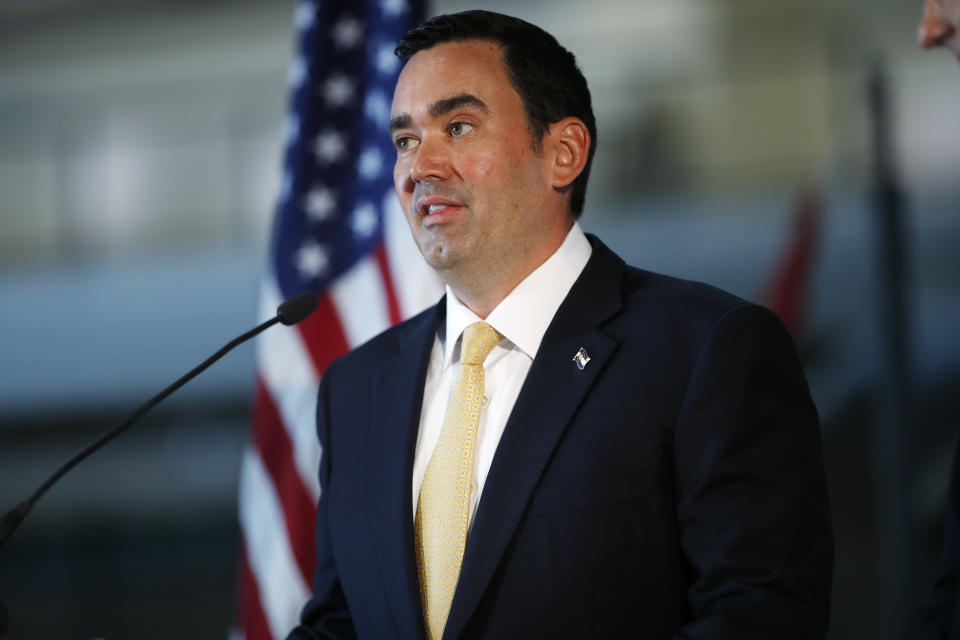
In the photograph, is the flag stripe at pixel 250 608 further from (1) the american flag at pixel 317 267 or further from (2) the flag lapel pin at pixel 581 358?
(2) the flag lapel pin at pixel 581 358

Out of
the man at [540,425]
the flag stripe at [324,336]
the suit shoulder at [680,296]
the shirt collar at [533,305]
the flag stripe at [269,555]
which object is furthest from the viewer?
the flag stripe at [324,336]

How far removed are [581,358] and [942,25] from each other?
578 mm

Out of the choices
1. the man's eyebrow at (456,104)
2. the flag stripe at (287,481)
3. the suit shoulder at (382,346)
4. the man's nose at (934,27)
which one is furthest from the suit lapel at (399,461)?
the man's nose at (934,27)

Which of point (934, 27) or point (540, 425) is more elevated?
point (934, 27)

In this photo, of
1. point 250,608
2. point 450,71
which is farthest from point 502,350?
point 250,608

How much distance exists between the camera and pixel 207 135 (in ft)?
25.0

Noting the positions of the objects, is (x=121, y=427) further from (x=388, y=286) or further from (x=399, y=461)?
(x=388, y=286)

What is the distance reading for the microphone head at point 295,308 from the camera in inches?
54.1

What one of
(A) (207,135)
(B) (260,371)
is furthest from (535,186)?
(A) (207,135)

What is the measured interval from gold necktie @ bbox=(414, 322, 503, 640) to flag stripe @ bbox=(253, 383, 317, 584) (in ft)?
2.63

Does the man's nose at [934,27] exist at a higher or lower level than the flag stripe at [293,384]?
higher

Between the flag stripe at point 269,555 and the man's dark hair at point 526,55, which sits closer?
the man's dark hair at point 526,55

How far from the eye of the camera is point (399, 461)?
4.85 ft

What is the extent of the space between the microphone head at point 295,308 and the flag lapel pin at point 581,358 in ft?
1.14
